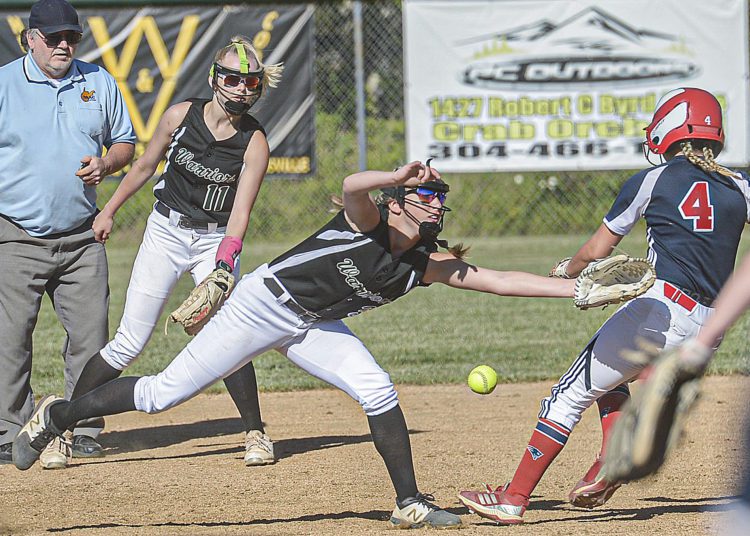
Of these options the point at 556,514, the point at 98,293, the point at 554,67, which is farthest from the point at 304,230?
the point at 556,514

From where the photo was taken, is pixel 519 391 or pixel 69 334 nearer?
pixel 69 334

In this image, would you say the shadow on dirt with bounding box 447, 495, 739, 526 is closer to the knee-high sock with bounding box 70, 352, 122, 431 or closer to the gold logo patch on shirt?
the knee-high sock with bounding box 70, 352, 122, 431

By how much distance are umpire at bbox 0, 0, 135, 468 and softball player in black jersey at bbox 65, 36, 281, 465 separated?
0.28 metres

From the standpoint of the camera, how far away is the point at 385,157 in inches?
669

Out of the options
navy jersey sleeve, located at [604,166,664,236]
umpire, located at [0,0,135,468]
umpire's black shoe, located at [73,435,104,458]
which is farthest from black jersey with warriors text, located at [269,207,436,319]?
umpire's black shoe, located at [73,435,104,458]

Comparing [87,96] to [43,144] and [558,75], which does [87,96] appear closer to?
[43,144]

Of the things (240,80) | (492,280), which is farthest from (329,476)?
(240,80)

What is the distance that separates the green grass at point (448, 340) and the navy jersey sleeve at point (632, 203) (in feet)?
10.4

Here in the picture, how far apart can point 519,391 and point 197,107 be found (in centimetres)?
332

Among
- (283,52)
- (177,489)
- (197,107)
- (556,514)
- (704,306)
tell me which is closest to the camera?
(704,306)

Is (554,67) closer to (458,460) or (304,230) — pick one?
(304,230)

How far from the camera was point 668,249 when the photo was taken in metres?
4.46

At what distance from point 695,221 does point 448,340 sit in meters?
5.58

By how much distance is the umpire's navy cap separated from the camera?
579 centimetres
